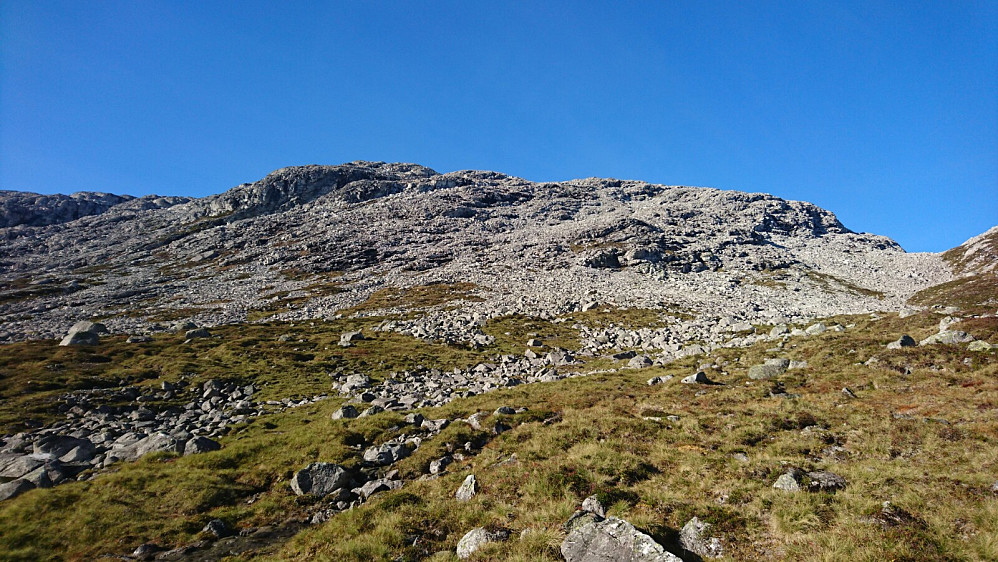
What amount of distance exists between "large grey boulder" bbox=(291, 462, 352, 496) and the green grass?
2.03ft

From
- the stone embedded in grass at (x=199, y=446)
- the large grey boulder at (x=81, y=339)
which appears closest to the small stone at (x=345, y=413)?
the stone embedded in grass at (x=199, y=446)

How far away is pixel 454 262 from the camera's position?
121500 mm

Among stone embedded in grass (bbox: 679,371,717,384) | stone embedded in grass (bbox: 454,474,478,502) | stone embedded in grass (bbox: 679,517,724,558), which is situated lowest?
stone embedded in grass (bbox: 454,474,478,502)

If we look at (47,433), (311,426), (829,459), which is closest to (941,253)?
(829,459)

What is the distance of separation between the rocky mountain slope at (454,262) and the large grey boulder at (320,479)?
114 ft

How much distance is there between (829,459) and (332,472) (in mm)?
18416

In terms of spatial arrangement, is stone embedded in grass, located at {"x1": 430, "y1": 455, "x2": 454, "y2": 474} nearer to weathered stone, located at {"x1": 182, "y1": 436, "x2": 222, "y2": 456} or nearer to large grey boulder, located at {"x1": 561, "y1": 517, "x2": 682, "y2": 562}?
large grey boulder, located at {"x1": 561, "y1": 517, "x2": 682, "y2": 562}

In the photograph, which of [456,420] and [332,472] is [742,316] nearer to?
[456,420]

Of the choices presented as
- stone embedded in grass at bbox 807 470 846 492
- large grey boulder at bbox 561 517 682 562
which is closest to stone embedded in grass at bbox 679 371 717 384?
stone embedded in grass at bbox 807 470 846 492

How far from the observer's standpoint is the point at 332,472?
54.0 ft

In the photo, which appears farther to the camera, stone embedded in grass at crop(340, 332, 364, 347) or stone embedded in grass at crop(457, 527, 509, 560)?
stone embedded in grass at crop(340, 332, 364, 347)

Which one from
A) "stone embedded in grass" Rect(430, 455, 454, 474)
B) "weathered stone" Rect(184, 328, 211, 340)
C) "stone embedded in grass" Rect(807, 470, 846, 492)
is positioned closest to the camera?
"stone embedded in grass" Rect(807, 470, 846, 492)

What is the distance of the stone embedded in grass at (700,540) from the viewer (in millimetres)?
9086

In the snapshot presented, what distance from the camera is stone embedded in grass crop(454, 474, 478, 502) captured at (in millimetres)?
13505
